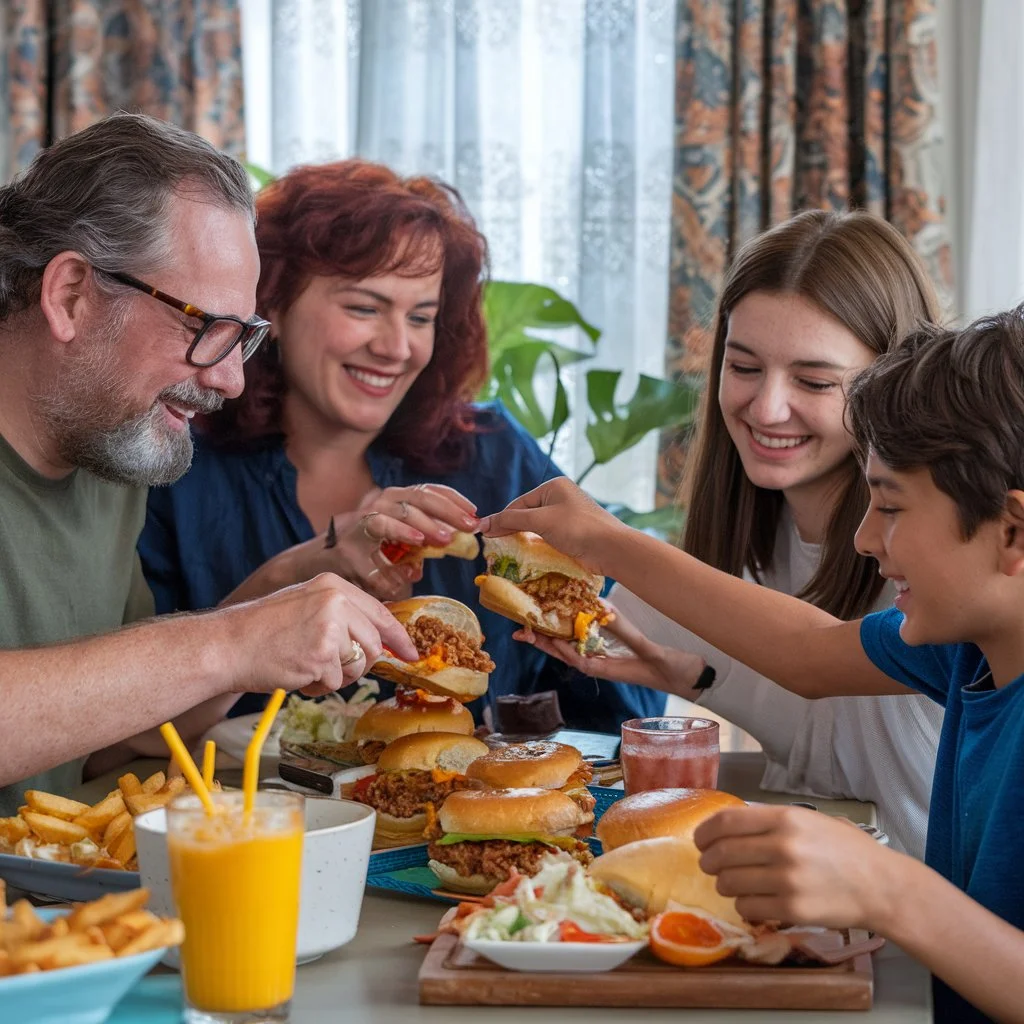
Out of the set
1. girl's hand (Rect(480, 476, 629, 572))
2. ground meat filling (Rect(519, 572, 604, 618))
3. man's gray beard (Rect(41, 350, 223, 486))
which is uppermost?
man's gray beard (Rect(41, 350, 223, 486))

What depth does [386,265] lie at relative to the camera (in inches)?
107

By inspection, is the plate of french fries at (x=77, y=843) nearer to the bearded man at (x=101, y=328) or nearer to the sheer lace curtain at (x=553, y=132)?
the bearded man at (x=101, y=328)

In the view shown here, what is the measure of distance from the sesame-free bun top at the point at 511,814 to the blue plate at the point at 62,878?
33 cm

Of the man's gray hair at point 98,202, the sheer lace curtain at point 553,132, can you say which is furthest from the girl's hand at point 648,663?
the sheer lace curtain at point 553,132

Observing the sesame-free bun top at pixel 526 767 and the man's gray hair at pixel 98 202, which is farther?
the man's gray hair at pixel 98 202

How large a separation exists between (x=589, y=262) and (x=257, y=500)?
2093 mm

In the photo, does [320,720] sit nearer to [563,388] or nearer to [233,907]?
[233,907]

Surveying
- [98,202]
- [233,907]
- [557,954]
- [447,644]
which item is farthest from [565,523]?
[233,907]

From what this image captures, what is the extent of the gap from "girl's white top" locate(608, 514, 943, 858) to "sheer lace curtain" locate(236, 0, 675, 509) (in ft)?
7.67

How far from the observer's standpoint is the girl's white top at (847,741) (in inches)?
78.8

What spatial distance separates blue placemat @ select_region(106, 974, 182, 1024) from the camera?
1082 mm

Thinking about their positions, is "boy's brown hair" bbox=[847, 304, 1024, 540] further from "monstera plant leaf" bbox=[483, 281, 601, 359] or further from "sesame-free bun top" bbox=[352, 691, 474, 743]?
"monstera plant leaf" bbox=[483, 281, 601, 359]

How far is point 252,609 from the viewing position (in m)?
1.57

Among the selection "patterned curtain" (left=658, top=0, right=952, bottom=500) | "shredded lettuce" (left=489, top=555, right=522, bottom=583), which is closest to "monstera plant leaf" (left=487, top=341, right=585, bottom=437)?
"patterned curtain" (left=658, top=0, right=952, bottom=500)
